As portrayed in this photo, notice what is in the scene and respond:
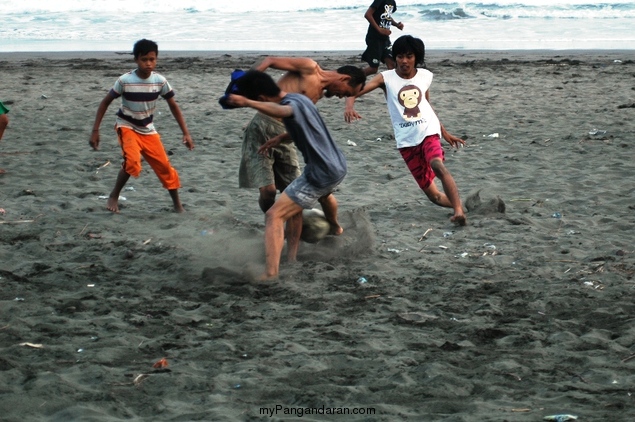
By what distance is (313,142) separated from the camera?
5.58m

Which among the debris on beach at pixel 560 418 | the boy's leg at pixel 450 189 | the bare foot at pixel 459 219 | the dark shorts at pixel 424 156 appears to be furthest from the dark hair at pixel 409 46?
the debris on beach at pixel 560 418

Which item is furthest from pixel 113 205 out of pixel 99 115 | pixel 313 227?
pixel 313 227

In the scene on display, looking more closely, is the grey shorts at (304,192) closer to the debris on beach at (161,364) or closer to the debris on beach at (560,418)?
the debris on beach at (161,364)

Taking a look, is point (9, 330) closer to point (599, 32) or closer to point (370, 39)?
point (370, 39)

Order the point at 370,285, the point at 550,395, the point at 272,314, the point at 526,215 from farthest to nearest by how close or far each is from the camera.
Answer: the point at 526,215 → the point at 370,285 → the point at 272,314 → the point at 550,395

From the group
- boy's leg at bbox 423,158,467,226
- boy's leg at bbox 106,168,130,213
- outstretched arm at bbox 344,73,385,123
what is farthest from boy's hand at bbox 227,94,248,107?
boy's leg at bbox 106,168,130,213

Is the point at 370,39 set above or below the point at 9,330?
above

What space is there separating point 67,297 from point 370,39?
8140 millimetres

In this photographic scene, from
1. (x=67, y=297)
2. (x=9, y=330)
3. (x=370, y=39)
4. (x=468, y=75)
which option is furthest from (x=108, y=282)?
(x=468, y=75)

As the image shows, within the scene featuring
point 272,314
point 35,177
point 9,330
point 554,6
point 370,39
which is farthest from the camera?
point 554,6

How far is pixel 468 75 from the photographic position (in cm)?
1567

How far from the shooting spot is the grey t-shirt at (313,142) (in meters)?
5.48

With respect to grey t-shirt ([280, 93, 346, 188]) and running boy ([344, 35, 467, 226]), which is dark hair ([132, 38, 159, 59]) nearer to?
running boy ([344, 35, 467, 226])

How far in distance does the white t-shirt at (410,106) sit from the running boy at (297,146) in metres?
1.67
